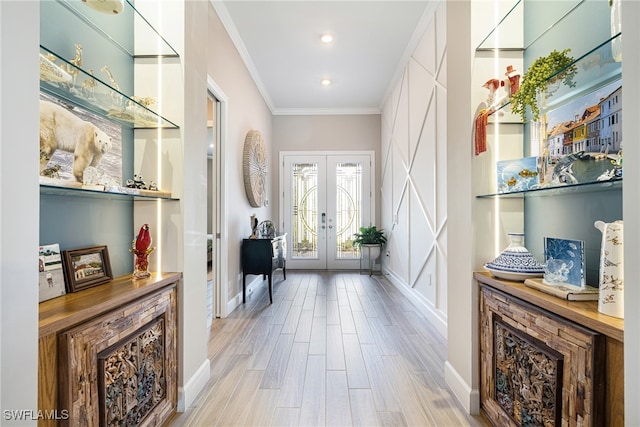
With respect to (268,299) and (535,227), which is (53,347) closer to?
(535,227)

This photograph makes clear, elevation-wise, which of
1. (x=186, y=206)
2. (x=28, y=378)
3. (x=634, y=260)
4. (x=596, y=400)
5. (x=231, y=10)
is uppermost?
(x=231, y=10)

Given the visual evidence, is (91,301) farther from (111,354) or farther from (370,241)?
(370,241)

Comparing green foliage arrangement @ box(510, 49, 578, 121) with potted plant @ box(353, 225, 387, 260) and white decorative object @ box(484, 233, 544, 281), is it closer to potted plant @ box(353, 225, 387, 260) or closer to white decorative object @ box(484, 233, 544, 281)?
white decorative object @ box(484, 233, 544, 281)

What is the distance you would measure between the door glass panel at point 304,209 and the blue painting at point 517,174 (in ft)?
15.0

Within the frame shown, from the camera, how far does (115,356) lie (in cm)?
120

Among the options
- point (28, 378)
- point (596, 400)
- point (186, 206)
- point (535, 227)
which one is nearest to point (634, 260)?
point (596, 400)

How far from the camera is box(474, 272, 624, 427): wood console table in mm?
954

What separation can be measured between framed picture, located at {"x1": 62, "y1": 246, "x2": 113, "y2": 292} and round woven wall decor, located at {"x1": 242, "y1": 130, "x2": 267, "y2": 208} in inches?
104

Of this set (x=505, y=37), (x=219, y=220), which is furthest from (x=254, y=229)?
(x=505, y=37)

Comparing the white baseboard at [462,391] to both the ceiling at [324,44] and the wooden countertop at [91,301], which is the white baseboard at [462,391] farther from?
the ceiling at [324,44]

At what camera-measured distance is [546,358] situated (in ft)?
3.86

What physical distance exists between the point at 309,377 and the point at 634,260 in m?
1.82

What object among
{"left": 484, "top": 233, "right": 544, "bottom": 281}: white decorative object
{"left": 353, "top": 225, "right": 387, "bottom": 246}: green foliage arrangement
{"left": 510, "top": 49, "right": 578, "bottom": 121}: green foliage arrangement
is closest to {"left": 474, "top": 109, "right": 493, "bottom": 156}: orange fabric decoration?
{"left": 510, "top": 49, "right": 578, "bottom": 121}: green foliage arrangement

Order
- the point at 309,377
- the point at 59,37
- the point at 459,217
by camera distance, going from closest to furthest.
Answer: the point at 59,37, the point at 459,217, the point at 309,377
